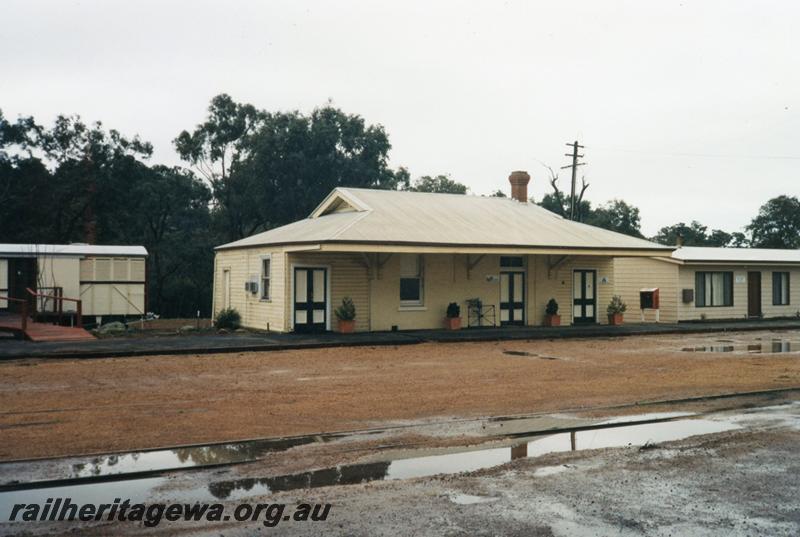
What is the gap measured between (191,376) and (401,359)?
4.99m

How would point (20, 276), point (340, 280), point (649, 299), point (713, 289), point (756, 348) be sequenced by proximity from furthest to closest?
1. point (713, 289)
2. point (649, 299)
3. point (20, 276)
4. point (340, 280)
5. point (756, 348)

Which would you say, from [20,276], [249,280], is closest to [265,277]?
[249,280]

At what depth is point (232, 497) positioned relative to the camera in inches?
244

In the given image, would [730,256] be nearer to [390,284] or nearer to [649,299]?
[649,299]

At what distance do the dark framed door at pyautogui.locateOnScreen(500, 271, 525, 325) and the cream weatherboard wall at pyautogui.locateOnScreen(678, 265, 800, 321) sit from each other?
7504 mm

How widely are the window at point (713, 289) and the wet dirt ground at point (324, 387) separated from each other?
1110 cm

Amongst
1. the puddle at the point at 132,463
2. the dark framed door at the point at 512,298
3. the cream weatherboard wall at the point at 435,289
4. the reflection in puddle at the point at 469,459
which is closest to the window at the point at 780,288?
the dark framed door at the point at 512,298

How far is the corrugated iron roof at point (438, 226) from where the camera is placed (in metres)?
22.0

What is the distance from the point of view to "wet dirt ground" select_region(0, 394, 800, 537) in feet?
17.7

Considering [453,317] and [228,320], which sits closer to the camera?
[453,317]

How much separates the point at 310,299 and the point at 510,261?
7.21m

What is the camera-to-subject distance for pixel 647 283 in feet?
98.6

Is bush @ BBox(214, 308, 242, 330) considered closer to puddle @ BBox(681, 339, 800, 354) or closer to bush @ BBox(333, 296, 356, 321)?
bush @ BBox(333, 296, 356, 321)

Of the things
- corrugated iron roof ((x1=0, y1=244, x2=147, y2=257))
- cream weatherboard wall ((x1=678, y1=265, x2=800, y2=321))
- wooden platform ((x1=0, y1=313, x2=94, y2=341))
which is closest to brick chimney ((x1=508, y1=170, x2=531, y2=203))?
cream weatherboard wall ((x1=678, y1=265, x2=800, y2=321))
